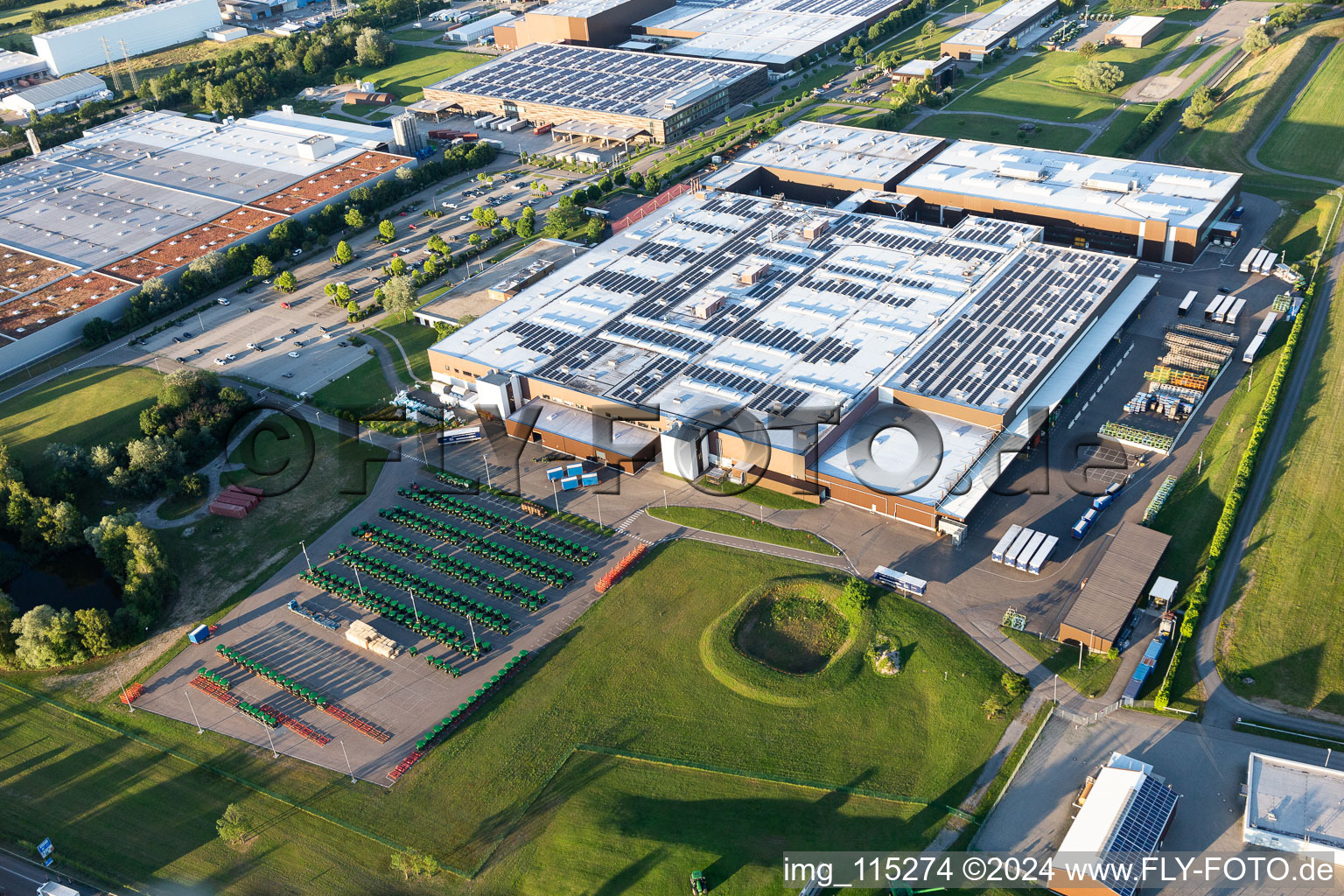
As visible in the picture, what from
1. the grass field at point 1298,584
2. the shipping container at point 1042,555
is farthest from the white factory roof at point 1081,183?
the shipping container at point 1042,555

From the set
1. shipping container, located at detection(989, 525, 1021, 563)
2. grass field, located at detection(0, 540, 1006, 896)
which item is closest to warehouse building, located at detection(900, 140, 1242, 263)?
shipping container, located at detection(989, 525, 1021, 563)

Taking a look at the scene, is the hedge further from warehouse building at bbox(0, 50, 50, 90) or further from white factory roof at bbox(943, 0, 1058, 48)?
warehouse building at bbox(0, 50, 50, 90)

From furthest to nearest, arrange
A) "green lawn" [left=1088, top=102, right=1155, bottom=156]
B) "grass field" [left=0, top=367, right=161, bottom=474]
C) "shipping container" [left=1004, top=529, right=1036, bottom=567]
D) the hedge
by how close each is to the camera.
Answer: "green lawn" [left=1088, top=102, right=1155, bottom=156], "grass field" [left=0, top=367, right=161, bottom=474], "shipping container" [left=1004, top=529, right=1036, bottom=567], the hedge

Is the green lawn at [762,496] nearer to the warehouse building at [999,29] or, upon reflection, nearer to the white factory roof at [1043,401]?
the white factory roof at [1043,401]

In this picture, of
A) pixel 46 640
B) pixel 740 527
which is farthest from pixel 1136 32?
pixel 46 640

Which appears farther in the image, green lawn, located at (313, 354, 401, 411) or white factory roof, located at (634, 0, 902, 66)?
white factory roof, located at (634, 0, 902, 66)

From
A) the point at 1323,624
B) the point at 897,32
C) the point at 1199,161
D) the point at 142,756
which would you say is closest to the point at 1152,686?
the point at 1323,624
